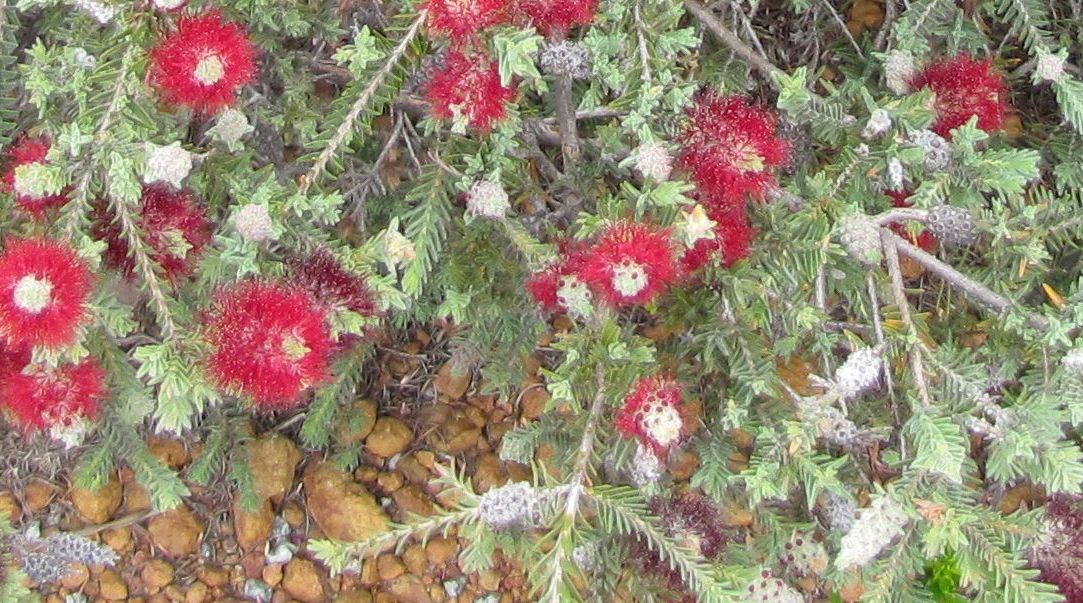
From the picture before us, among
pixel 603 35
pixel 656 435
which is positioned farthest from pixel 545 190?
pixel 656 435

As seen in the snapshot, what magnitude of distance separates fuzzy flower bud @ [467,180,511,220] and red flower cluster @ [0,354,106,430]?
2.66 ft

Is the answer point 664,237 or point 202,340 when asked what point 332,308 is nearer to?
point 202,340

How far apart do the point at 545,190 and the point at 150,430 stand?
1.37 meters

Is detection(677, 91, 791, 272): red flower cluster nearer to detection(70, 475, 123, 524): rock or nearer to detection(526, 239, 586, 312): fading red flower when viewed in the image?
detection(526, 239, 586, 312): fading red flower

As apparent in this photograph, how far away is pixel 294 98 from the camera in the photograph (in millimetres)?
2262

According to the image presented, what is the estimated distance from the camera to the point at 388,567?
2.91 meters

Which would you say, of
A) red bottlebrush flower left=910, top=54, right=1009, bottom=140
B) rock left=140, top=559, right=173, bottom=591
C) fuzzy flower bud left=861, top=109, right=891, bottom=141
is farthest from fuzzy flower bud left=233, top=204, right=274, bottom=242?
rock left=140, top=559, right=173, bottom=591

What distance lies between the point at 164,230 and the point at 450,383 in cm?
123

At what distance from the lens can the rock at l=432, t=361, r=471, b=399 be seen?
2959 millimetres

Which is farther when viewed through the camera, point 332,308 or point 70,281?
point 332,308

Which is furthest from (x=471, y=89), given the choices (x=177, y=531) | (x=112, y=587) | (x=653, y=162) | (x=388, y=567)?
(x=112, y=587)

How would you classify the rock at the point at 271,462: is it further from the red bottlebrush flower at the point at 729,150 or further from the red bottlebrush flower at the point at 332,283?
the red bottlebrush flower at the point at 729,150

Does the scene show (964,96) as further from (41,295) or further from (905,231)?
(41,295)

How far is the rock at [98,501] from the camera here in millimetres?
2873
